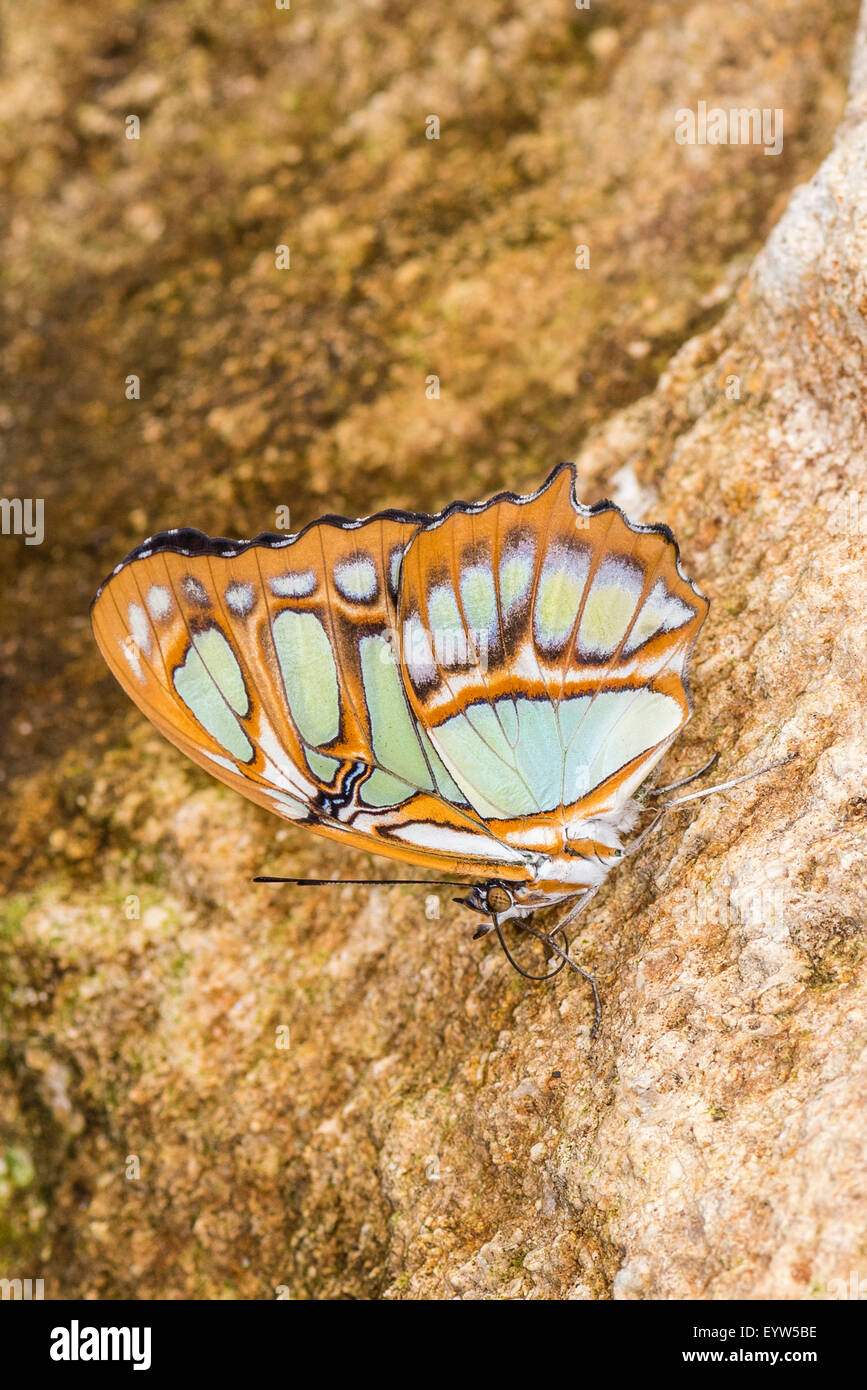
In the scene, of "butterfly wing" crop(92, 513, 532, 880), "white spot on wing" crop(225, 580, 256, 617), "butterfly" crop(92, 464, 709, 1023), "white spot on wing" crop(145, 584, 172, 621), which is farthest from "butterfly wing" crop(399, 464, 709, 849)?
"white spot on wing" crop(145, 584, 172, 621)

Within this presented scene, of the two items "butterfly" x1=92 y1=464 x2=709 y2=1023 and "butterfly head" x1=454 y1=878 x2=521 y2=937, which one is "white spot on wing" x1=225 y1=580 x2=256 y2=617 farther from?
"butterfly head" x1=454 y1=878 x2=521 y2=937

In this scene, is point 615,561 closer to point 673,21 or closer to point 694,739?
point 694,739

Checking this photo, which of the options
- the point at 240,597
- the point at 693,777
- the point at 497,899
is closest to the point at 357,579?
the point at 240,597

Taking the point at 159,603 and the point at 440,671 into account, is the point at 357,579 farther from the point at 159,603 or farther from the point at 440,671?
the point at 159,603

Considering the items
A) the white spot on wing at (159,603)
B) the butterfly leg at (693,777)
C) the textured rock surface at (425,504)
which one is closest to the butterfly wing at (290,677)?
the white spot on wing at (159,603)

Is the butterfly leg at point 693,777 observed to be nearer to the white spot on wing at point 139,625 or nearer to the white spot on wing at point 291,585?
the white spot on wing at point 291,585

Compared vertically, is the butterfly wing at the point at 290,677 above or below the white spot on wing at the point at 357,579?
below

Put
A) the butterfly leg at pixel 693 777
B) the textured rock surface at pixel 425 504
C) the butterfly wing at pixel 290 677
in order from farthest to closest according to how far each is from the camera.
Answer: the butterfly leg at pixel 693 777
the butterfly wing at pixel 290 677
the textured rock surface at pixel 425 504
